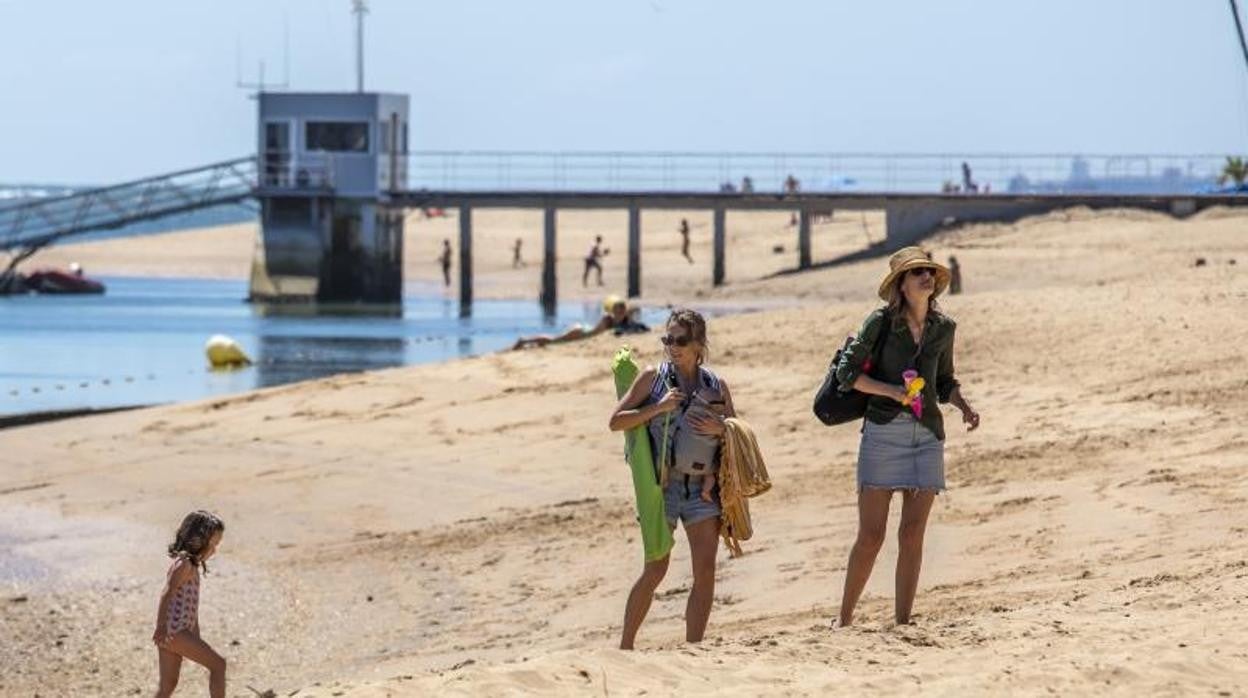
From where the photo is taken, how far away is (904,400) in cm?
847

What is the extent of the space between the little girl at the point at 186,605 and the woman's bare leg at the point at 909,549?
7.75 ft

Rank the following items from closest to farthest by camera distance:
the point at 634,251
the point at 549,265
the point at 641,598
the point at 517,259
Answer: the point at 641,598, the point at 634,251, the point at 549,265, the point at 517,259

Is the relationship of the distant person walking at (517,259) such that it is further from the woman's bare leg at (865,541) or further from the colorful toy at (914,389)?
the colorful toy at (914,389)

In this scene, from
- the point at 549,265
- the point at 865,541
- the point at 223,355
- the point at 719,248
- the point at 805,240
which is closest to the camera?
the point at 865,541

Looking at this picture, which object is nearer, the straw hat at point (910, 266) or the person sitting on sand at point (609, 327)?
the straw hat at point (910, 266)

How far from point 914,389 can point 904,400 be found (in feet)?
0.18

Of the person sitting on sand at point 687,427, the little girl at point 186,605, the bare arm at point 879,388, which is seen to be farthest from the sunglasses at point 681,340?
the little girl at point 186,605

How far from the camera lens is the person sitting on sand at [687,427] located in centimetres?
841

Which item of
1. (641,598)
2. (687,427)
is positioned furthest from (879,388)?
(641,598)

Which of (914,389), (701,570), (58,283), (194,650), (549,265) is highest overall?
(914,389)

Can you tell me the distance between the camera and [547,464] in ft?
53.8

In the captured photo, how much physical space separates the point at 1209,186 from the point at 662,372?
150 ft

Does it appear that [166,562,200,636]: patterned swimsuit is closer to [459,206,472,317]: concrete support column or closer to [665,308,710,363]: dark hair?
[665,308,710,363]: dark hair

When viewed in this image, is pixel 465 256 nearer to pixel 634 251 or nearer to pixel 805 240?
pixel 634 251
